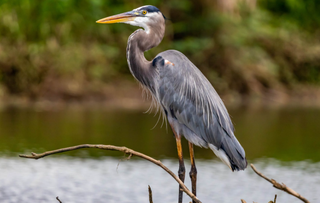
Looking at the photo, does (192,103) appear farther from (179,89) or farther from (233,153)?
(233,153)

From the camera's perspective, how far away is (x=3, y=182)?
622cm

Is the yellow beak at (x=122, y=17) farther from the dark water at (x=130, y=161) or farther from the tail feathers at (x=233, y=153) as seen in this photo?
the dark water at (x=130, y=161)

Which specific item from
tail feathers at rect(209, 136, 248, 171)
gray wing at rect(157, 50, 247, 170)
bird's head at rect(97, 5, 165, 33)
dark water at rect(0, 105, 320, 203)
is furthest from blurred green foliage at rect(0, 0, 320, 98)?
tail feathers at rect(209, 136, 248, 171)

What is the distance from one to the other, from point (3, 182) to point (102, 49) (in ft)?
42.5

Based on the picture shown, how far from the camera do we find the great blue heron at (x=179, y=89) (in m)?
5.31

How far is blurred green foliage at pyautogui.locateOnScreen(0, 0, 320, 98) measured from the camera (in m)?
16.7

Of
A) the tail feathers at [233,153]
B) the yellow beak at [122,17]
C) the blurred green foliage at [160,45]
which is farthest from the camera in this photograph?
the blurred green foliage at [160,45]

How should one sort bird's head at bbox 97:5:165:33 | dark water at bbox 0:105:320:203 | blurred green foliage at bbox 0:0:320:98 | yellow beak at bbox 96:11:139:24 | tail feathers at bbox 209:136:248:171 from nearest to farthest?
tail feathers at bbox 209:136:248:171, yellow beak at bbox 96:11:139:24, bird's head at bbox 97:5:165:33, dark water at bbox 0:105:320:203, blurred green foliage at bbox 0:0:320:98

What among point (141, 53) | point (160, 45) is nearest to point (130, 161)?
point (141, 53)

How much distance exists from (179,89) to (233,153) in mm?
799

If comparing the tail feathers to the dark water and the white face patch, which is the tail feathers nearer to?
the dark water

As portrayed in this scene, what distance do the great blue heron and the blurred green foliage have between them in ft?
37.8

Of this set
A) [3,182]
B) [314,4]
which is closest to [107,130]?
[3,182]

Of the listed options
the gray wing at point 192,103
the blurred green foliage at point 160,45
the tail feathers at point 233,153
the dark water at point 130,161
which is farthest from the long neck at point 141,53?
the blurred green foliage at point 160,45
